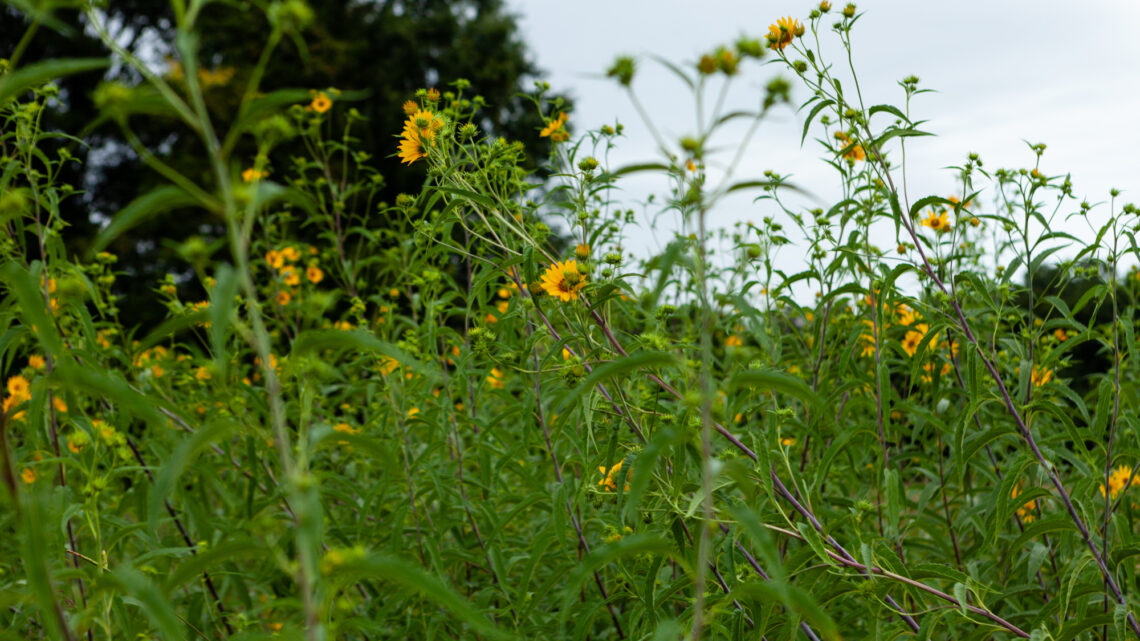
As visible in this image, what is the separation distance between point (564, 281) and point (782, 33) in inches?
33.7

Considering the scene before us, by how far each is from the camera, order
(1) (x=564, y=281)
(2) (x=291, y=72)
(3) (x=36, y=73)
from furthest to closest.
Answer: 1. (2) (x=291, y=72)
2. (1) (x=564, y=281)
3. (3) (x=36, y=73)

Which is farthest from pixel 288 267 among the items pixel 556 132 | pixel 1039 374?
pixel 1039 374

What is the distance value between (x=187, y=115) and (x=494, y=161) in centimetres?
112

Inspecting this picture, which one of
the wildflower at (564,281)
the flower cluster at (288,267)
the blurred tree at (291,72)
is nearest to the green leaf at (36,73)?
the wildflower at (564,281)

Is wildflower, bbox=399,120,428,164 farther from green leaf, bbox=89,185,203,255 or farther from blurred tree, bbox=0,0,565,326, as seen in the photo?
blurred tree, bbox=0,0,565,326

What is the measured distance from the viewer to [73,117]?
12.0 meters

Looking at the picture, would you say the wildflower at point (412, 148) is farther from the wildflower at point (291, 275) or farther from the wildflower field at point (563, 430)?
the wildflower at point (291, 275)

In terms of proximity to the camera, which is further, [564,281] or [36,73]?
[564,281]

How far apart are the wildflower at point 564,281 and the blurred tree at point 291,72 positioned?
10455 mm

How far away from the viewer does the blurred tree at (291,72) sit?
1191 cm

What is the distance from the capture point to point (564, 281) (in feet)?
5.21

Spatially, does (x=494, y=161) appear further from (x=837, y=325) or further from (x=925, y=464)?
(x=925, y=464)

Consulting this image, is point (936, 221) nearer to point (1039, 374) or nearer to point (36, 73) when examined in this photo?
point (1039, 374)

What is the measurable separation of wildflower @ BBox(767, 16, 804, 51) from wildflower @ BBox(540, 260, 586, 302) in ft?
2.45
